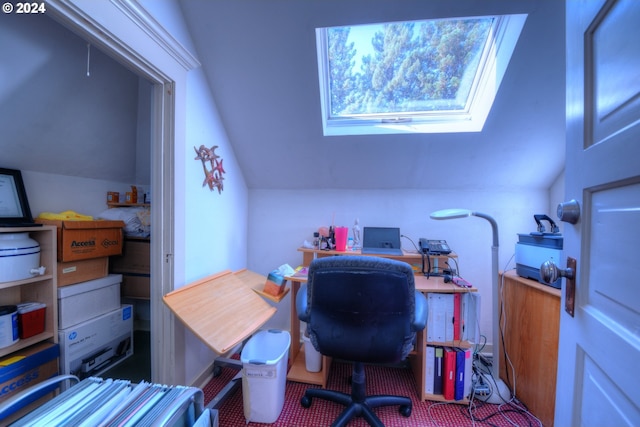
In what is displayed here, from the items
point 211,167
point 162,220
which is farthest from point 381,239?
point 162,220

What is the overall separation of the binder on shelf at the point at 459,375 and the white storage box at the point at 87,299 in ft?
8.58

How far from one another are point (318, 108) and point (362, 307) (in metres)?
1.36

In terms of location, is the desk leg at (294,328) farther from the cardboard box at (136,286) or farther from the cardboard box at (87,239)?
the cardboard box at (87,239)

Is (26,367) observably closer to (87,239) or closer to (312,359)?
(87,239)

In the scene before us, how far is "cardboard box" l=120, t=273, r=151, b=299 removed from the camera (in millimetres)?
2051

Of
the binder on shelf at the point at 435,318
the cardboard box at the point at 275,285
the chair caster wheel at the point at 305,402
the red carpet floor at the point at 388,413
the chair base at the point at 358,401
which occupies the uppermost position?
the cardboard box at the point at 275,285

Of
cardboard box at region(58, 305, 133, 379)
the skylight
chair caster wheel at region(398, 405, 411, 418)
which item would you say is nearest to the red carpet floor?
chair caster wheel at region(398, 405, 411, 418)

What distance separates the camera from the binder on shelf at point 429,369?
156cm

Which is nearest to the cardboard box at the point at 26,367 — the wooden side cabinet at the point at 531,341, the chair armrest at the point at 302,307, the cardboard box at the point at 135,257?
the cardboard box at the point at 135,257

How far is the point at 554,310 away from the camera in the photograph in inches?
51.1

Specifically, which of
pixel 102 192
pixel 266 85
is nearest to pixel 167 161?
pixel 266 85

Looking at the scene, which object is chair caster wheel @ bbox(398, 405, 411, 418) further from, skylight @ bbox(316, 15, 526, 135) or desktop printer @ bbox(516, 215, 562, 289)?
skylight @ bbox(316, 15, 526, 135)

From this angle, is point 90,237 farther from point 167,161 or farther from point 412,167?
point 412,167

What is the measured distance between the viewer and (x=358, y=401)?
1.37 m
